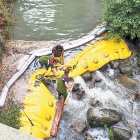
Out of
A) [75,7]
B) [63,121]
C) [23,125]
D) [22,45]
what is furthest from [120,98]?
[75,7]

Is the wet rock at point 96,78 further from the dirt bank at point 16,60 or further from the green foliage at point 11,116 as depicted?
the green foliage at point 11,116

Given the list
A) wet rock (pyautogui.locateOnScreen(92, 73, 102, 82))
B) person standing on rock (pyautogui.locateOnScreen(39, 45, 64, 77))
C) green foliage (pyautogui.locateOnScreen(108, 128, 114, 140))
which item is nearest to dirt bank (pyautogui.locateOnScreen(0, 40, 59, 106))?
person standing on rock (pyautogui.locateOnScreen(39, 45, 64, 77))

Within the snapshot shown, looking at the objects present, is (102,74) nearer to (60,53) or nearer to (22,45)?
(60,53)

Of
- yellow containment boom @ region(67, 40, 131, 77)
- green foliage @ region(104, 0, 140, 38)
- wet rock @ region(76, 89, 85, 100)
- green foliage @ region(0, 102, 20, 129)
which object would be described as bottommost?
wet rock @ region(76, 89, 85, 100)

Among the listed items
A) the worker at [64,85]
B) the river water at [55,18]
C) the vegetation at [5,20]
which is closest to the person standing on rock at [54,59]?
the worker at [64,85]

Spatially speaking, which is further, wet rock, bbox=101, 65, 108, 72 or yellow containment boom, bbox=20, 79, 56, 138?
wet rock, bbox=101, 65, 108, 72

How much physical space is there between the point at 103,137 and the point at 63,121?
139cm

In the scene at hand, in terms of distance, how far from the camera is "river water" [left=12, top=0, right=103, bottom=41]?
1395cm

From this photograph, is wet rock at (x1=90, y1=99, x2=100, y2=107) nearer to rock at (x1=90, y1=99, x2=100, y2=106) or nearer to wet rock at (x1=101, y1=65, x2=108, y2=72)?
rock at (x1=90, y1=99, x2=100, y2=106)

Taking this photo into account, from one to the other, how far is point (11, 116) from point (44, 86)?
1.91 m

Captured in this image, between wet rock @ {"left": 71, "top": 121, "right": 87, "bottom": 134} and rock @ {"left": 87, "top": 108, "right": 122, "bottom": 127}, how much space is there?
0.85 ft

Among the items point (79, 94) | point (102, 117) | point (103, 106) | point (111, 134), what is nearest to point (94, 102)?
point (103, 106)

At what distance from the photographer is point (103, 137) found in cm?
909

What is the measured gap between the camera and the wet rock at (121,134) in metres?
8.79
